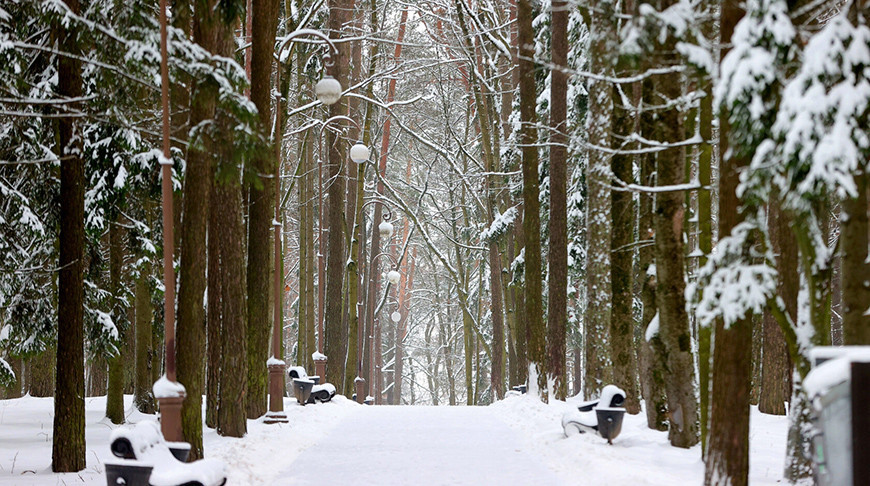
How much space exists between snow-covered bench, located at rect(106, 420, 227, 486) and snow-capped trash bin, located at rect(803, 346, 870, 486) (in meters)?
5.21

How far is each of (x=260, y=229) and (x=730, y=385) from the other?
390 inches

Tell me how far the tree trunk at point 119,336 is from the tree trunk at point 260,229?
2.44m

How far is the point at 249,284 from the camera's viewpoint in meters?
16.1

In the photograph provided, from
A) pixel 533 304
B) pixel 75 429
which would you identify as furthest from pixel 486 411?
pixel 75 429

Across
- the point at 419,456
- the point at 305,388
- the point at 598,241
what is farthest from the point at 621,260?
the point at 305,388

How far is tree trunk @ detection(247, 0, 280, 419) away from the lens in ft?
49.9

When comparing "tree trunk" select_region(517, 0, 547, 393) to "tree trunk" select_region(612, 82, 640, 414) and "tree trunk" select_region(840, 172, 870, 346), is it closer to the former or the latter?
"tree trunk" select_region(612, 82, 640, 414)

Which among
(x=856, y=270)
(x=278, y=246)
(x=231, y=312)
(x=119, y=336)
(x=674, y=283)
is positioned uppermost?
(x=278, y=246)

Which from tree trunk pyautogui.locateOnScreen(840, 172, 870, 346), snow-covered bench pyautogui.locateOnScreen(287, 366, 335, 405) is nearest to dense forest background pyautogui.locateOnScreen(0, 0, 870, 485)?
tree trunk pyautogui.locateOnScreen(840, 172, 870, 346)

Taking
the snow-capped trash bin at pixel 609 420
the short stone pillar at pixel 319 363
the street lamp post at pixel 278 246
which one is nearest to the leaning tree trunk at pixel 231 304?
the street lamp post at pixel 278 246

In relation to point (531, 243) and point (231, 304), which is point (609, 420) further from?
point (531, 243)

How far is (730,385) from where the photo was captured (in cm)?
816

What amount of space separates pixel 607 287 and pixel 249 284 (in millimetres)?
6322

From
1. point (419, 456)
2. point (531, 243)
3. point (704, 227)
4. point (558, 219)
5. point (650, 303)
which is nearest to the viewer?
point (704, 227)
